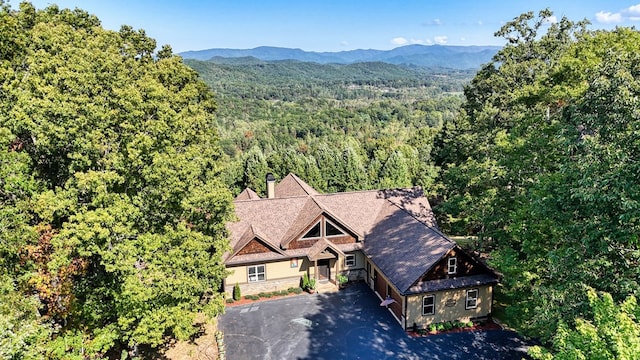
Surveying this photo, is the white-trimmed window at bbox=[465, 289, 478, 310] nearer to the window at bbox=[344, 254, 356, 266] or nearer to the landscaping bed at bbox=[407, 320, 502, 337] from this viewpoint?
the landscaping bed at bbox=[407, 320, 502, 337]

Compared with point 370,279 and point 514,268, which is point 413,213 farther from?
point 514,268

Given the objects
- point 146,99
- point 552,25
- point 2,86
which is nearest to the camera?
point 2,86

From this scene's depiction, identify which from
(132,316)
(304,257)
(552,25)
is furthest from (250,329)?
(552,25)

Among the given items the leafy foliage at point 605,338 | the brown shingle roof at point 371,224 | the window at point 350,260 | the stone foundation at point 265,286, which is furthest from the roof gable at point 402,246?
the leafy foliage at point 605,338

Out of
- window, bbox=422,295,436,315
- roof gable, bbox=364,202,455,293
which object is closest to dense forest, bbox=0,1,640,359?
window, bbox=422,295,436,315

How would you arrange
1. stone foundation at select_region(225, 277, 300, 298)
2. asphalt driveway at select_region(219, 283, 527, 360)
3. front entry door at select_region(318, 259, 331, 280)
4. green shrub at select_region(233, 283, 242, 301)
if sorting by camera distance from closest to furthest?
1. asphalt driveway at select_region(219, 283, 527, 360)
2. green shrub at select_region(233, 283, 242, 301)
3. stone foundation at select_region(225, 277, 300, 298)
4. front entry door at select_region(318, 259, 331, 280)

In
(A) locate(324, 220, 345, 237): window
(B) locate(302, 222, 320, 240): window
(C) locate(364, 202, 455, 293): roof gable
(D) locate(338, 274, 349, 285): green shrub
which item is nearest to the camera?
(C) locate(364, 202, 455, 293): roof gable
